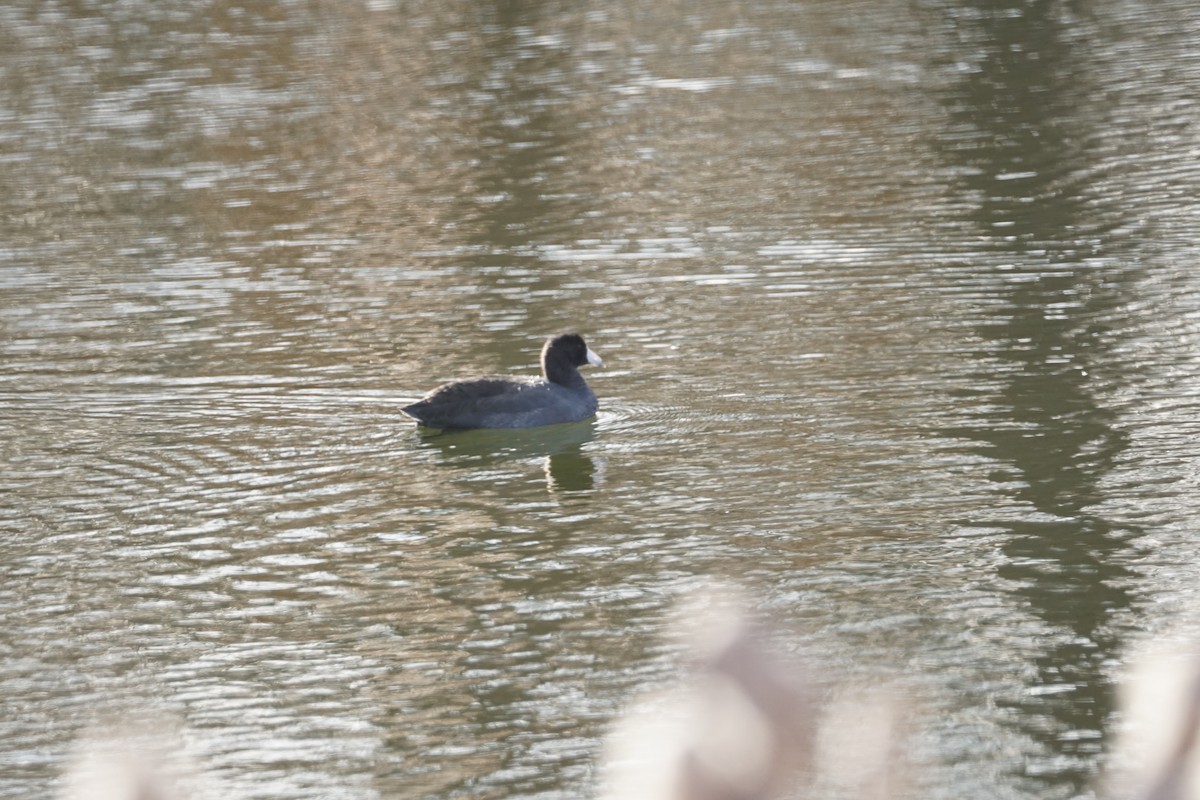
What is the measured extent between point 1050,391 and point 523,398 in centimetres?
440

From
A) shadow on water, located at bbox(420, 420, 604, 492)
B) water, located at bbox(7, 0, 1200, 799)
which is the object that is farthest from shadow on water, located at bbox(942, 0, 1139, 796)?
shadow on water, located at bbox(420, 420, 604, 492)

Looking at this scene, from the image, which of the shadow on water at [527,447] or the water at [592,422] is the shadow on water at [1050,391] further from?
the shadow on water at [527,447]

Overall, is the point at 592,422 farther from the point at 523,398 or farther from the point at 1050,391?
the point at 1050,391

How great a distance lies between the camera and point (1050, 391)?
46.9ft

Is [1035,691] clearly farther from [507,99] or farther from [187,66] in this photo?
[187,66]

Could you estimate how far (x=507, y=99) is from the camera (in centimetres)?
3228

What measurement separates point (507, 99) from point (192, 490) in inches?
795

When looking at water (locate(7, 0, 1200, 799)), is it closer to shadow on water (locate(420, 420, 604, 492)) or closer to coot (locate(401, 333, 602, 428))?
shadow on water (locate(420, 420, 604, 492))

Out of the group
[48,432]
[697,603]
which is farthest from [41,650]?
[48,432]

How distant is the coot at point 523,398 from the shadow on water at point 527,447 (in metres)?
0.12

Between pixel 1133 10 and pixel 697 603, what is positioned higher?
pixel 697 603

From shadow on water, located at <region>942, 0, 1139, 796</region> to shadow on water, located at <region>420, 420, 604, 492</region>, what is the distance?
9.69ft

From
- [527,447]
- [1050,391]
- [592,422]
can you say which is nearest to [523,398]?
[527,447]

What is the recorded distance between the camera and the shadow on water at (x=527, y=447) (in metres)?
13.5
